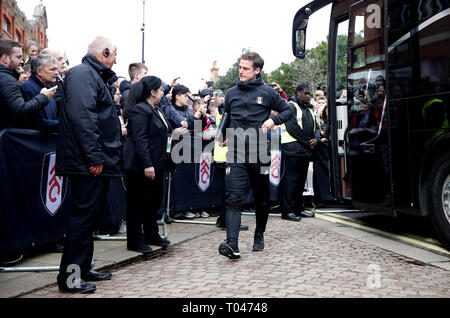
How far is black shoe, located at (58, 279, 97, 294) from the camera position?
4434mm

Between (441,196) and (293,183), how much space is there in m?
3.34

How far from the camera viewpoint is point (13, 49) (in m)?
5.62

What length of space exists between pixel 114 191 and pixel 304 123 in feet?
12.0

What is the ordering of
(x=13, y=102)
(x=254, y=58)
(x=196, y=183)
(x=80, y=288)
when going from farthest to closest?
(x=196, y=183) → (x=254, y=58) → (x=13, y=102) → (x=80, y=288)

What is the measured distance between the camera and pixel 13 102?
5.16 metres

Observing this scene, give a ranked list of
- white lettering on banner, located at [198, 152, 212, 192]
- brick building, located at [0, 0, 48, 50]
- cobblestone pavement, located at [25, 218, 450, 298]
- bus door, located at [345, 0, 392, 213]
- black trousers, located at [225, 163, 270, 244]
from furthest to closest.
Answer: brick building, located at [0, 0, 48, 50] → white lettering on banner, located at [198, 152, 212, 192] → bus door, located at [345, 0, 392, 213] → black trousers, located at [225, 163, 270, 244] → cobblestone pavement, located at [25, 218, 450, 298]

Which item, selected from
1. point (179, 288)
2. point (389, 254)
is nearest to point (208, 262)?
point (179, 288)

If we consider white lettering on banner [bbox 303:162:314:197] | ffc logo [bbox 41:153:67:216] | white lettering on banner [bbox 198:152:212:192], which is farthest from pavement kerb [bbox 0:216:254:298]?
white lettering on banner [bbox 303:162:314:197]

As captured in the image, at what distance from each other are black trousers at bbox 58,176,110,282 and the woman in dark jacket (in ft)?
4.37

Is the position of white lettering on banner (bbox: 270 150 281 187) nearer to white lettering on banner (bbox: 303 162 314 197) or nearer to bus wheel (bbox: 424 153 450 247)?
white lettering on banner (bbox: 303 162 314 197)

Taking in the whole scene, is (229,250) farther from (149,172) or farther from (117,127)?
(117,127)

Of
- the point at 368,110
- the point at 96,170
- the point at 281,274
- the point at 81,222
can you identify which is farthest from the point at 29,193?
the point at 368,110

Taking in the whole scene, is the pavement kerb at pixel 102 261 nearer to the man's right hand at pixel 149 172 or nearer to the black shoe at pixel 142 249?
the black shoe at pixel 142 249

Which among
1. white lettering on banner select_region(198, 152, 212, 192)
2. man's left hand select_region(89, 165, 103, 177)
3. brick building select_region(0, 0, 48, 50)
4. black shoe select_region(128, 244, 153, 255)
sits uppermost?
brick building select_region(0, 0, 48, 50)
